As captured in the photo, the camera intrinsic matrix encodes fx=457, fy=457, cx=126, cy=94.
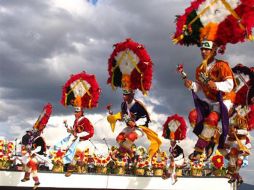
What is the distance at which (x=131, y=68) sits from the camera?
10266 mm

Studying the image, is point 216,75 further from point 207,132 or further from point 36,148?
point 36,148

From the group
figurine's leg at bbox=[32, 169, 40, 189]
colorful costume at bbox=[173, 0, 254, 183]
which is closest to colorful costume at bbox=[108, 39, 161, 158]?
figurine's leg at bbox=[32, 169, 40, 189]

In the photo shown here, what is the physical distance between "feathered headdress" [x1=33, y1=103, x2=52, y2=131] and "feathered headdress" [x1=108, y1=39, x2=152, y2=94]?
2.06 m

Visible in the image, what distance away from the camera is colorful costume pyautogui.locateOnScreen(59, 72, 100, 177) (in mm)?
10711

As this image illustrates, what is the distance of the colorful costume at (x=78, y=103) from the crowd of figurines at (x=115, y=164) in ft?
0.78

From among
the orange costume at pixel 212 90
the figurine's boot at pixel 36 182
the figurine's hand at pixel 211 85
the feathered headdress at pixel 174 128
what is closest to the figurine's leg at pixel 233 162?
the orange costume at pixel 212 90

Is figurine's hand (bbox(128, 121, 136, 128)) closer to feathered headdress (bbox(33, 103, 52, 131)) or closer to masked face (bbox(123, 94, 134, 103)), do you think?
masked face (bbox(123, 94, 134, 103))

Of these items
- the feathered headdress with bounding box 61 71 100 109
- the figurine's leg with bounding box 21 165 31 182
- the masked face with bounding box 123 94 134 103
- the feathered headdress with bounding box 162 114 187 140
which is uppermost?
the feathered headdress with bounding box 61 71 100 109

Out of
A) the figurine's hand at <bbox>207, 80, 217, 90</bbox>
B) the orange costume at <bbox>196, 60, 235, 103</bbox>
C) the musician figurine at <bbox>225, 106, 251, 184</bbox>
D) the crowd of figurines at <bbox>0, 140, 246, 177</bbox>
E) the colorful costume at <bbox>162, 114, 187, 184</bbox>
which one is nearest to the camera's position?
the figurine's hand at <bbox>207, 80, 217, 90</bbox>

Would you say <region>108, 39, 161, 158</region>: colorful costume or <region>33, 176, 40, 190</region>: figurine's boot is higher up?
<region>108, 39, 161, 158</region>: colorful costume

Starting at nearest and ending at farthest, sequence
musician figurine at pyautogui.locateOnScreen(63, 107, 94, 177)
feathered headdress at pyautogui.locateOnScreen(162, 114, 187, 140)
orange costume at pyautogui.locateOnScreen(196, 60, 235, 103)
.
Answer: orange costume at pyautogui.locateOnScreen(196, 60, 235, 103) → musician figurine at pyautogui.locateOnScreen(63, 107, 94, 177) → feathered headdress at pyautogui.locateOnScreen(162, 114, 187, 140)

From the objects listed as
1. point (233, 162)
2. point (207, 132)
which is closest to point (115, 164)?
point (233, 162)

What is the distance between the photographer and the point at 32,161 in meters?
10.5

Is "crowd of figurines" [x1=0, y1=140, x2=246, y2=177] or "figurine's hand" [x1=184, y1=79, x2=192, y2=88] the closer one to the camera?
"figurine's hand" [x1=184, y1=79, x2=192, y2=88]
